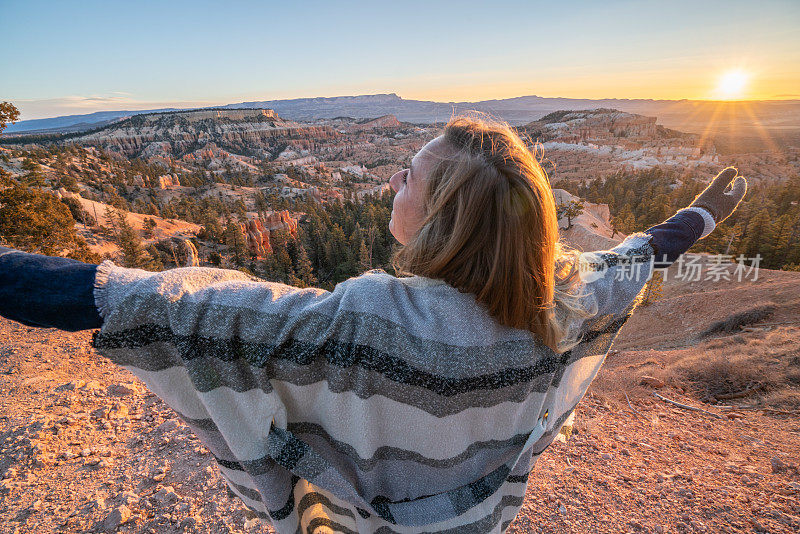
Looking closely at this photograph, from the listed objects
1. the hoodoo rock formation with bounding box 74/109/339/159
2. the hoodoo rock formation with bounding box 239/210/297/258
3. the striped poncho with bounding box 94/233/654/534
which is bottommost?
the hoodoo rock formation with bounding box 239/210/297/258

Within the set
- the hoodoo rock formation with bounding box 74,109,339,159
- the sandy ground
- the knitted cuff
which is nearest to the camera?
the knitted cuff

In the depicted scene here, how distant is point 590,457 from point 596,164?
87.4 metres

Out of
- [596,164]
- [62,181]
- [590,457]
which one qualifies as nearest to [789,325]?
[590,457]

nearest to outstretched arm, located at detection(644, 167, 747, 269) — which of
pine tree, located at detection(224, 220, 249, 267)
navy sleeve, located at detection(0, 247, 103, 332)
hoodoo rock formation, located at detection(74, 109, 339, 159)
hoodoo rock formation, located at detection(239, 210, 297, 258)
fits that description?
navy sleeve, located at detection(0, 247, 103, 332)

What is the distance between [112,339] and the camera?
88cm

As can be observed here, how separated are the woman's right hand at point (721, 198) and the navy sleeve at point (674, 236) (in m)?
0.20

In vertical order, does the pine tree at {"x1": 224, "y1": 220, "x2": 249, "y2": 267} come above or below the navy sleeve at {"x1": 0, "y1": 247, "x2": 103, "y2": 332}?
below

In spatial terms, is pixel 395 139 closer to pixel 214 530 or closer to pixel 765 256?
pixel 765 256

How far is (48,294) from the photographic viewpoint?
85 cm

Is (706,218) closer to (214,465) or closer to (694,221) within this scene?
(694,221)

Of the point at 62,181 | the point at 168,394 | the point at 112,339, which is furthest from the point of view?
the point at 62,181

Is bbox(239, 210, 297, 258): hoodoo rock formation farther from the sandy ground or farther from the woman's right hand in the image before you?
the woman's right hand

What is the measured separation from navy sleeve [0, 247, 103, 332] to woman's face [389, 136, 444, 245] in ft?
2.93

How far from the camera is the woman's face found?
1.23 metres
